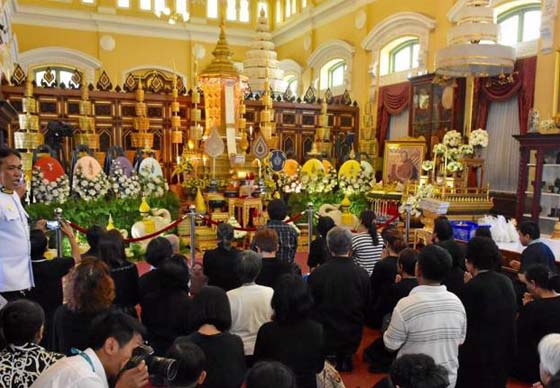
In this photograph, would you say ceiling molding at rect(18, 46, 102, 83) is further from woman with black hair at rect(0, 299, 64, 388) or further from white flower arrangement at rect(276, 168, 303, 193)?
woman with black hair at rect(0, 299, 64, 388)

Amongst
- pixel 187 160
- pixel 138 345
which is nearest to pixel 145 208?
pixel 187 160

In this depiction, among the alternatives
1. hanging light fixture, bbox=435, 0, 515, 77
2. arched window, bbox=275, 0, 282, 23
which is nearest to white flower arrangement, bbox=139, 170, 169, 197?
hanging light fixture, bbox=435, 0, 515, 77

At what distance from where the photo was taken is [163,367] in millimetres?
1662

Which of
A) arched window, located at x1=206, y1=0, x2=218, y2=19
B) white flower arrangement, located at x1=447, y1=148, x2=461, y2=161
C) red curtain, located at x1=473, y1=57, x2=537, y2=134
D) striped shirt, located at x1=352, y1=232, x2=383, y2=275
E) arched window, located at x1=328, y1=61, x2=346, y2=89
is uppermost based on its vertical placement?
arched window, located at x1=206, y1=0, x2=218, y2=19

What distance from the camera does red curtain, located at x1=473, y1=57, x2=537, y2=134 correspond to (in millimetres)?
8766

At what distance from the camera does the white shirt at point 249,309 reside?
2.85 meters

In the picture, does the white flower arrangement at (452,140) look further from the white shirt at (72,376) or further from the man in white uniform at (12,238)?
the white shirt at (72,376)

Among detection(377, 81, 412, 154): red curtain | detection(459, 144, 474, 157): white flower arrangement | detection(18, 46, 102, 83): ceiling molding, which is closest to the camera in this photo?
detection(459, 144, 474, 157): white flower arrangement

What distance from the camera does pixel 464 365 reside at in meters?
3.05

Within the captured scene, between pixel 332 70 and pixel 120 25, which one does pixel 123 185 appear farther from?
pixel 120 25

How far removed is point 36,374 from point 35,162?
22.8ft

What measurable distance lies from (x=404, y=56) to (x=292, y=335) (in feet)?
39.0

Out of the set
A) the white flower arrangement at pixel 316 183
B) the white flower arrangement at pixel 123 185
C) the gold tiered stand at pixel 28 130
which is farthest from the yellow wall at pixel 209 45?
the gold tiered stand at pixel 28 130

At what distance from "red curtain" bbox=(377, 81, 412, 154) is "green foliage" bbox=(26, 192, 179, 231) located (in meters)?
6.79
